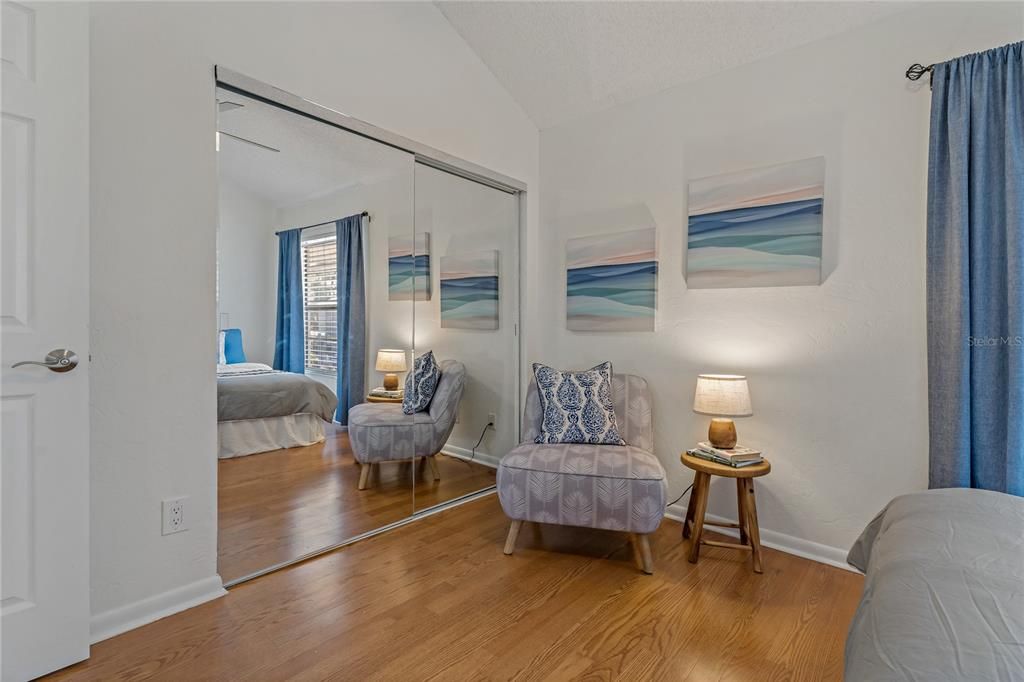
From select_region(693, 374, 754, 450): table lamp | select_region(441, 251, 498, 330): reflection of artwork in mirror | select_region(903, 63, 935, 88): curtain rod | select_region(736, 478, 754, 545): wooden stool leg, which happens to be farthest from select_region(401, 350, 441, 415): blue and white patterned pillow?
select_region(903, 63, 935, 88): curtain rod

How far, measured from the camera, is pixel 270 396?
2348 millimetres

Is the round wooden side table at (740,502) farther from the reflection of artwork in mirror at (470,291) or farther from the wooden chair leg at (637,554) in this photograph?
the reflection of artwork in mirror at (470,291)

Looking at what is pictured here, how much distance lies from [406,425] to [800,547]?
2.09m

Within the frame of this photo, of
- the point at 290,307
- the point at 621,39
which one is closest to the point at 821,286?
the point at 621,39

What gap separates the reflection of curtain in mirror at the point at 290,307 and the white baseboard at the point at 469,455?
105 cm

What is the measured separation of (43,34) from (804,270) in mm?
3022

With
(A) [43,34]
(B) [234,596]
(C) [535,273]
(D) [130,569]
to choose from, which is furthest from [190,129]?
(C) [535,273]

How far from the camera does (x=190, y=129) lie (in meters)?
1.95

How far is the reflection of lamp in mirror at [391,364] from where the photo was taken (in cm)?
276

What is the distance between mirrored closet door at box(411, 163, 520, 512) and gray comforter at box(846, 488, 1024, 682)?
2.20m

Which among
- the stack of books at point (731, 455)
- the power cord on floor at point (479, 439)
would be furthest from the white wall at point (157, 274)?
the stack of books at point (731, 455)

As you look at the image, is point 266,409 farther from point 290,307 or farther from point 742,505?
point 742,505

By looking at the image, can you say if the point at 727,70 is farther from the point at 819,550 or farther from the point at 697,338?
the point at 819,550

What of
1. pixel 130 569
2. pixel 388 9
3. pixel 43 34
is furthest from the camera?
pixel 388 9
